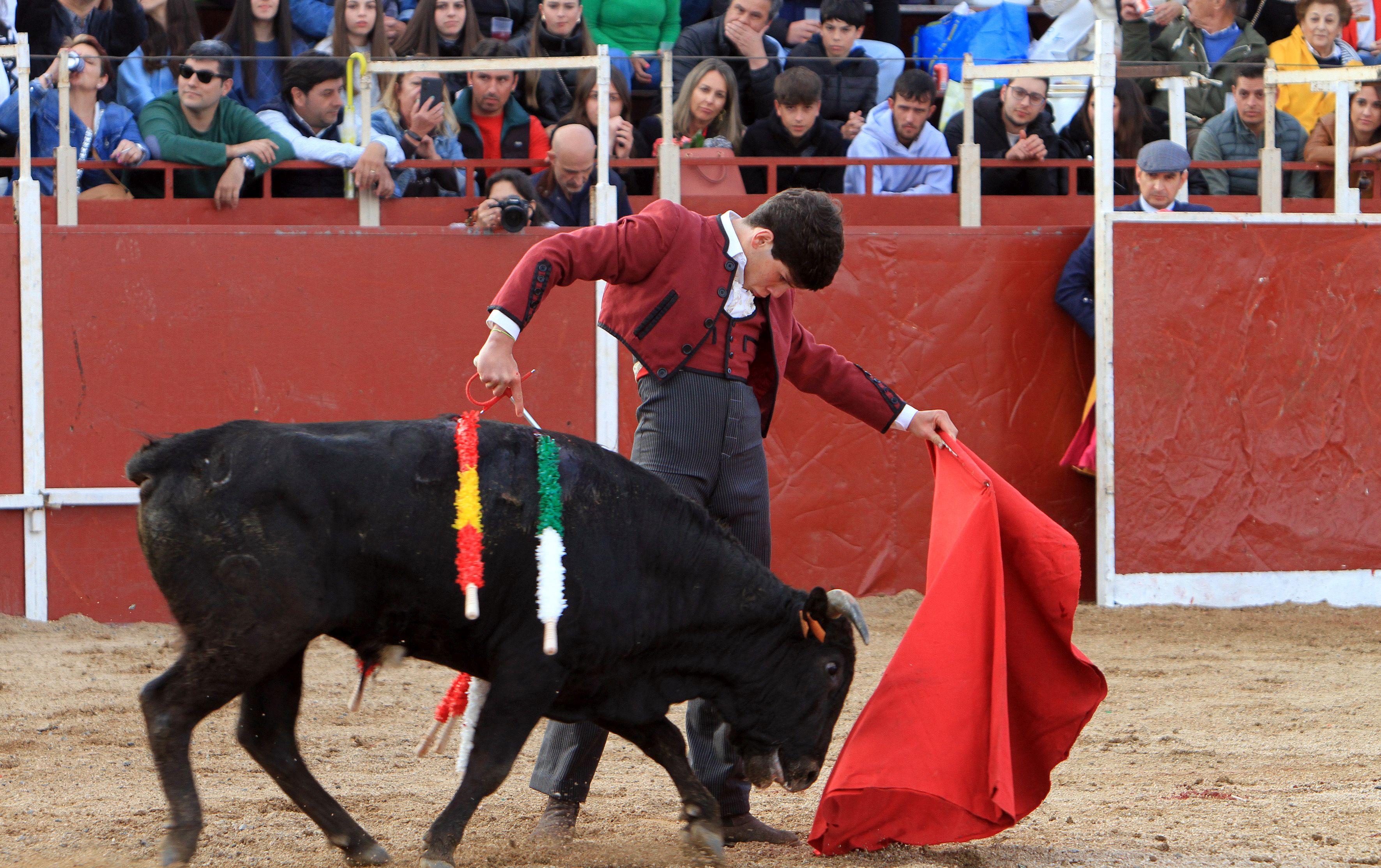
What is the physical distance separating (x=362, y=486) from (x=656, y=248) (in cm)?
88

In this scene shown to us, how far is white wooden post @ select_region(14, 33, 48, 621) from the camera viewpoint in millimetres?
6418

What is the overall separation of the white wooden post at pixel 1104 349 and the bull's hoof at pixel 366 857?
451 cm

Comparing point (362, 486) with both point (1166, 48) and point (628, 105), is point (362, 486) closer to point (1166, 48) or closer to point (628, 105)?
point (628, 105)

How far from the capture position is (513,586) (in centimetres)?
313

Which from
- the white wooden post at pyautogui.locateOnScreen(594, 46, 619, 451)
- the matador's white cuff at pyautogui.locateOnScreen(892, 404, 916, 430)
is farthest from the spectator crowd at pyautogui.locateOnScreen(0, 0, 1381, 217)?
the matador's white cuff at pyautogui.locateOnScreen(892, 404, 916, 430)

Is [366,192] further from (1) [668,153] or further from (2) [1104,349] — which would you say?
(2) [1104,349]

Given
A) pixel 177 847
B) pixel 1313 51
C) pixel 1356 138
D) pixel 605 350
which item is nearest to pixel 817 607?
pixel 177 847

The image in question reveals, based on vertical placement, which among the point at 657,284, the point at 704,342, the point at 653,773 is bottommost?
the point at 653,773

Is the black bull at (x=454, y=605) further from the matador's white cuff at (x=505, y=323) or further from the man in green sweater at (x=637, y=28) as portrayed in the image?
the man in green sweater at (x=637, y=28)

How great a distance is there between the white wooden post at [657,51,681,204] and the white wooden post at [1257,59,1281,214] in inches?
127

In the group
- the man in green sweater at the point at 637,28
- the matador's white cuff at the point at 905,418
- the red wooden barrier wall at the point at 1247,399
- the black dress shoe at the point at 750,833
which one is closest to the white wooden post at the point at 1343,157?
the red wooden barrier wall at the point at 1247,399

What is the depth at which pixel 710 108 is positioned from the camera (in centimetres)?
745

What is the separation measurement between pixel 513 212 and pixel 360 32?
1523 millimetres

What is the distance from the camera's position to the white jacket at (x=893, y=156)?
7.72m
